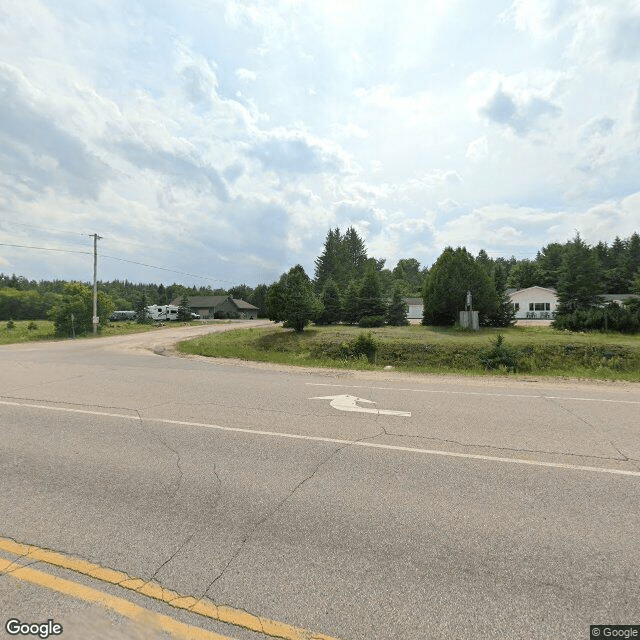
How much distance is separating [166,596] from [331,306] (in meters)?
31.7

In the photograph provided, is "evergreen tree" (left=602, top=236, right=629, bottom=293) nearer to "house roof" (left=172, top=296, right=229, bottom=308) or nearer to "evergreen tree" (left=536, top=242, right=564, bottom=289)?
"evergreen tree" (left=536, top=242, right=564, bottom=289)

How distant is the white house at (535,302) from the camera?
55344 mm

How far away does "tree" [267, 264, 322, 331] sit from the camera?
25062 millimetres

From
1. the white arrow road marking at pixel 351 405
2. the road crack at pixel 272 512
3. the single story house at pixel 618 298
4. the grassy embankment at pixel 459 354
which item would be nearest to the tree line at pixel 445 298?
the single story house at pixel 618 298

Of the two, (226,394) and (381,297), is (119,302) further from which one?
(226,394)

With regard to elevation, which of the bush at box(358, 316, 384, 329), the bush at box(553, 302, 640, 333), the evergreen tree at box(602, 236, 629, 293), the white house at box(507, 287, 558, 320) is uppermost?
the evergreen tree at box(602, 236, 629, 293)

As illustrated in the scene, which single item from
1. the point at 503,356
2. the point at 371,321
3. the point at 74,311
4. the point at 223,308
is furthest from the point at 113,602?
the point at 223,308

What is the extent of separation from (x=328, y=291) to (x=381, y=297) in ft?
15.9

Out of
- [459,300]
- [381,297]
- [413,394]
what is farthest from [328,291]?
[413,394]

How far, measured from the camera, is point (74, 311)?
34.1 meters

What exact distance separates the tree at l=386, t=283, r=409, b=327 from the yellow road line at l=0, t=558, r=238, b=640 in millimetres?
31552

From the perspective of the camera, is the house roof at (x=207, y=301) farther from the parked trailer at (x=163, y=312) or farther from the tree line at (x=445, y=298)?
the tree line at (x=445, y=298)

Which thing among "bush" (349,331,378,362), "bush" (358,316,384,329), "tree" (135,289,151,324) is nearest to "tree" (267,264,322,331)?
"bush" (349,331,378,362)

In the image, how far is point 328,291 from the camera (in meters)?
34.5
